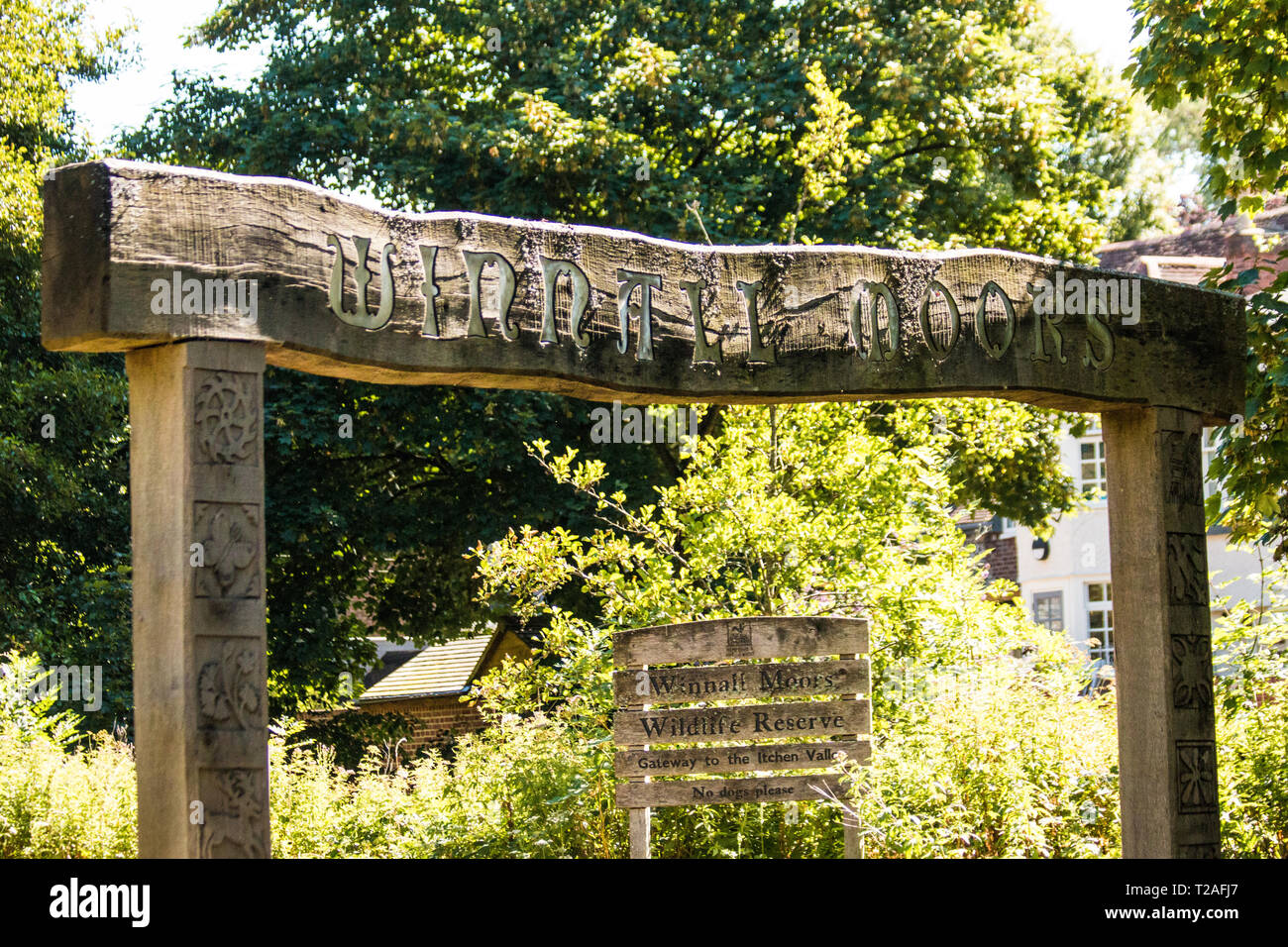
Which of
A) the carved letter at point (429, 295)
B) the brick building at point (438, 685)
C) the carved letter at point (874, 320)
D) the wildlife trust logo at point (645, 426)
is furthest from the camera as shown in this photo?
the brick building at point (438, 685)

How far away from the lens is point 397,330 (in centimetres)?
478

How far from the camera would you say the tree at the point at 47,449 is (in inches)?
543

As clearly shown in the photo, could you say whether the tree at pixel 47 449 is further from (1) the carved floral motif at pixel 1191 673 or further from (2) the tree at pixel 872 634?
(1) the carved floral motif at pixel 1191 673

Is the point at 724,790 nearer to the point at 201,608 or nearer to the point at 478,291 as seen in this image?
the point at 478,291

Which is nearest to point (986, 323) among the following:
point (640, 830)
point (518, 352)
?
point (518, 352)

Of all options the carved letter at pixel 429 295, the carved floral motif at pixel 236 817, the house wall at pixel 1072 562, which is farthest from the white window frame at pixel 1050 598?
the carved floral motif at pixel 236 817

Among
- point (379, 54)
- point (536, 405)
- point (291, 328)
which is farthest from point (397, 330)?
point (379, 54)

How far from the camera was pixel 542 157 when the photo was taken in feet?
51.1

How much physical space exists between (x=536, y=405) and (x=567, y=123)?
124 inches

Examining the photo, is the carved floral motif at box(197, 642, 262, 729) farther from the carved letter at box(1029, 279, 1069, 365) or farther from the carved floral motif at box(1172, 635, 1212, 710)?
the carved floral motif at box(1172, 635, 1212, 710)

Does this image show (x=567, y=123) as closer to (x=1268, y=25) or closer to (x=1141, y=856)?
(x=1268, y=25)

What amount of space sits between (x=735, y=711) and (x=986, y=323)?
284 centimetres

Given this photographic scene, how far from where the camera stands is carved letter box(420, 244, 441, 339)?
4836 mm

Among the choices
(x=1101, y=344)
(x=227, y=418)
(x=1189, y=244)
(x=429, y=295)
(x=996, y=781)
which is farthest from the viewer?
(x=1189, y=244)
